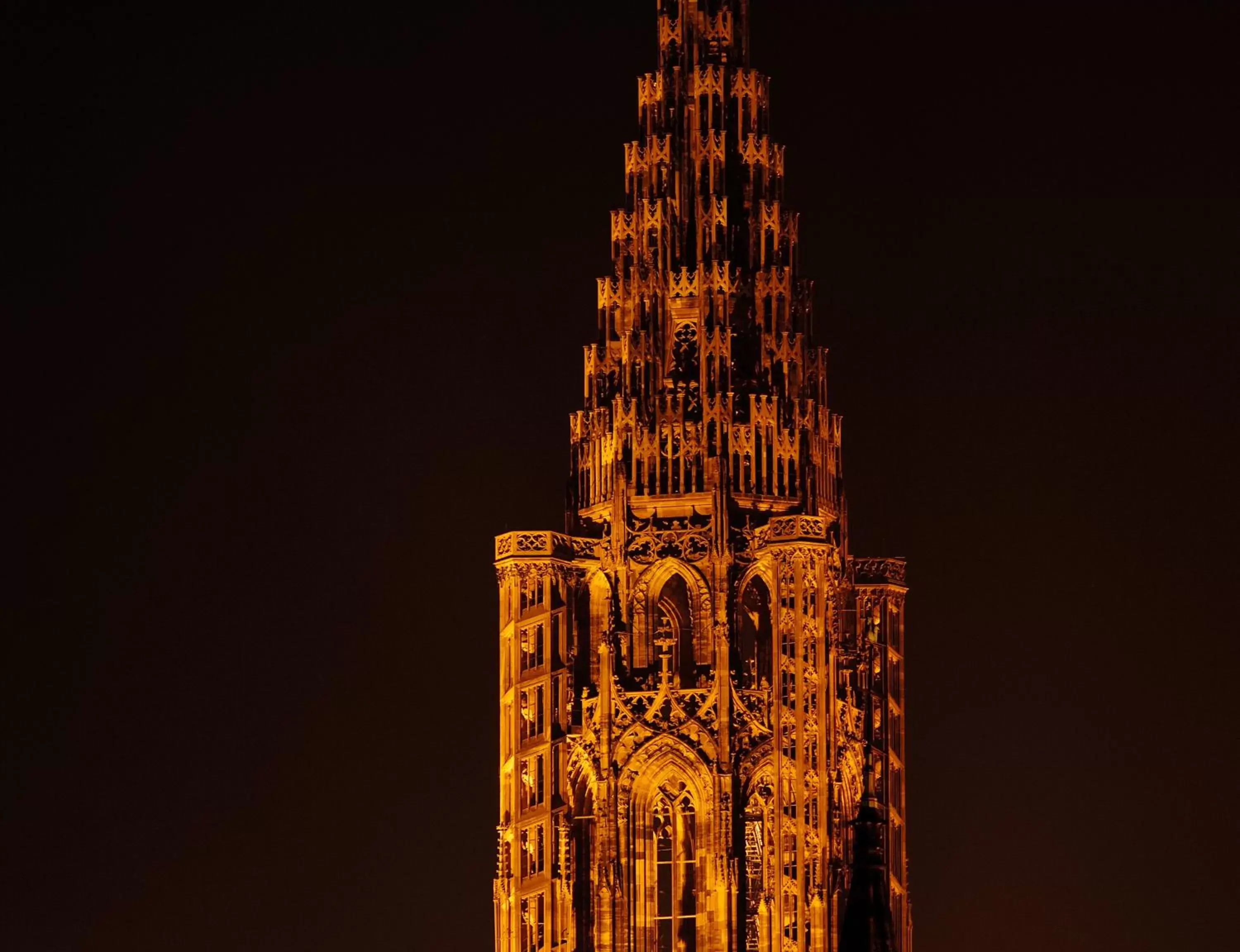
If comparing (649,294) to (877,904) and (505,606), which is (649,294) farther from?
(877,904)

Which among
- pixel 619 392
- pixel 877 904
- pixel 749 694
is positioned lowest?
pixel 877 904

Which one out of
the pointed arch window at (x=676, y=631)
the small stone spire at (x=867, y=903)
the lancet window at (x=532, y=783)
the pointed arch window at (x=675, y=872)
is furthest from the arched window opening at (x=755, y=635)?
the small stone spire at (x=867, y=903)

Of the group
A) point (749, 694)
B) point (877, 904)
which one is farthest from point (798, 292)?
point (877, 904)

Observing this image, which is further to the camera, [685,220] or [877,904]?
[685,220]

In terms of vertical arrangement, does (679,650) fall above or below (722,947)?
above

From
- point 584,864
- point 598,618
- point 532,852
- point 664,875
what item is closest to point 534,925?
point 532,852

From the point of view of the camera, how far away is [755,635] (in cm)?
8206

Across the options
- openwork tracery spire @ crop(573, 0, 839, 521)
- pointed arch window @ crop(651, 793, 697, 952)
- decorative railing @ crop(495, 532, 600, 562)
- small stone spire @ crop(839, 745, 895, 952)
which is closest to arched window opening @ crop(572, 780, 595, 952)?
pointed arch window @ crop(651, 793, 697, 952)

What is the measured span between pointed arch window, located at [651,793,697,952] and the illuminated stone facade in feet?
0.13

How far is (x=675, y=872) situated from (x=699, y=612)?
483 cm

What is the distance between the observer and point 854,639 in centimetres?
8319

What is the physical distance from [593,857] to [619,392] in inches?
342

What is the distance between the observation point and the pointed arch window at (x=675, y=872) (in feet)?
264

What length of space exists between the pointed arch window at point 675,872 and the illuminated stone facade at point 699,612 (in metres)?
0.04
